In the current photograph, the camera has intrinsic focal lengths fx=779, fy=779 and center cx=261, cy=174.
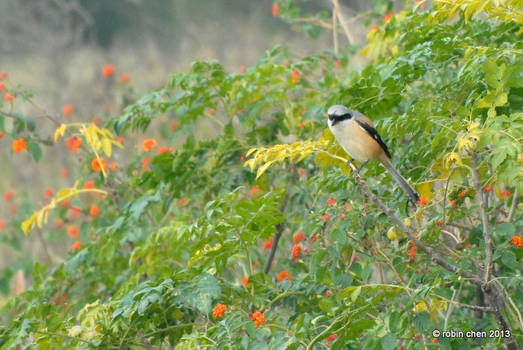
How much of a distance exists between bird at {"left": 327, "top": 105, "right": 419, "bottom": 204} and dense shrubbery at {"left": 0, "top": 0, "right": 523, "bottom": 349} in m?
0.08

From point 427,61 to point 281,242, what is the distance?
2125 millimetres

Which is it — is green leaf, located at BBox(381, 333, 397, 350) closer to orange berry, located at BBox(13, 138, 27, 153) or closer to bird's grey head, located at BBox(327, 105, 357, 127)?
bird's grey head, located at BBox(327, 105, 357, 127)

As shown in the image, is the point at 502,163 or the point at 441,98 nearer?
the point at 502,163

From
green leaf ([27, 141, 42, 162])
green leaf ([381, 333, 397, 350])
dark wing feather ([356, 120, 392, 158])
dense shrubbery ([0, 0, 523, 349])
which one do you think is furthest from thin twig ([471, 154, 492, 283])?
green leaf ([27, 141, 42, 162])

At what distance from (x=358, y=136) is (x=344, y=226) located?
0.50 meters

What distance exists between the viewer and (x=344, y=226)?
3191mm

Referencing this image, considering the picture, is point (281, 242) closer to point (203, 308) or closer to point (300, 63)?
point (300, 63)

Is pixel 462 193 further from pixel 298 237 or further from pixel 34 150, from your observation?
pixel 34 150

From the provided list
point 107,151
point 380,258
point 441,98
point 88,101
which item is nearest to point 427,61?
point 441,98

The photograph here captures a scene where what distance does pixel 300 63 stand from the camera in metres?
4.44

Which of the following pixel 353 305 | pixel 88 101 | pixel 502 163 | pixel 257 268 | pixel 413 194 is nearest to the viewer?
pixel 502 163

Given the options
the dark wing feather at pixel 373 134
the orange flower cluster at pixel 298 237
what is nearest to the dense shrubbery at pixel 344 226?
the dark wing feather at pixel 373 134

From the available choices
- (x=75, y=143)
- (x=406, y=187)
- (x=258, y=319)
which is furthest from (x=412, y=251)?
(x=75, y=143)

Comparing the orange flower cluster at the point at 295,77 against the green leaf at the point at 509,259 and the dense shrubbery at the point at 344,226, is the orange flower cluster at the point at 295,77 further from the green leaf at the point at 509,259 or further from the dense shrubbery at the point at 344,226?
the green leaf at the point at 509,259
